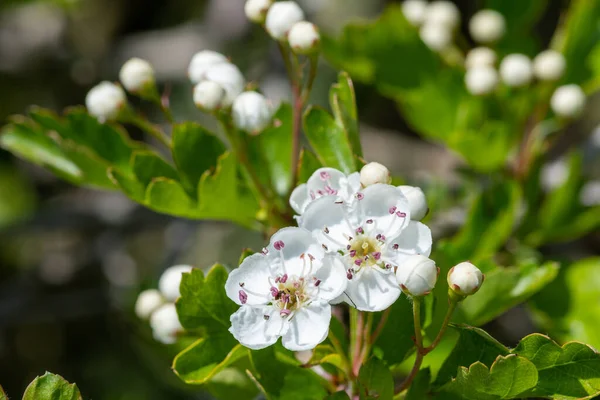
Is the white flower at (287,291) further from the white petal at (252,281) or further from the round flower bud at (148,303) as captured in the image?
the round flower bud at (148,303)

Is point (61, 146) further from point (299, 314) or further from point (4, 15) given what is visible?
point (4, 15)

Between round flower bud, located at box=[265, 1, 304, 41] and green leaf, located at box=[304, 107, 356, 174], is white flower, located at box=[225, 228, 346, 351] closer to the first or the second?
green leaf, located at box=[304, 107, 356, 174]

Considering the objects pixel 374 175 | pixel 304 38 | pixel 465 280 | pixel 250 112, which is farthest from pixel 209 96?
pixel 465 280

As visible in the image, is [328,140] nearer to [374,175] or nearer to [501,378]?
[374,175]

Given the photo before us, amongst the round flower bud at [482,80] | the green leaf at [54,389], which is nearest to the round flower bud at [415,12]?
the round flower bud at [482,80]

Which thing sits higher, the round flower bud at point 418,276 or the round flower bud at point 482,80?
the round flower bud at point 418,276

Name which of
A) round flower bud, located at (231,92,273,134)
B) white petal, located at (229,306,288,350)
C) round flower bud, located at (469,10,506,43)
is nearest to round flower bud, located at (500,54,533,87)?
round flower bud, located at (469,10,506,43)
